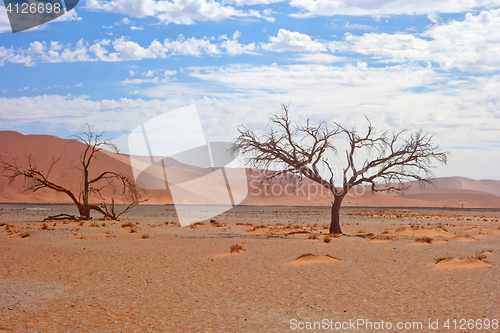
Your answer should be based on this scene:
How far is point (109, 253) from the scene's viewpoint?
16.0 metres

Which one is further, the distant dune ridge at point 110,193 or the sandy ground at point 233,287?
the distant dune ridge at point 110,193

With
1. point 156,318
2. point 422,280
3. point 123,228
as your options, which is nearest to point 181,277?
point 156,318

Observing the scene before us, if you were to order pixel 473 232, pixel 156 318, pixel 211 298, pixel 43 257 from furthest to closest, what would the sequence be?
pixel 473 232, pixel 43 257, pixel 211 298, pixel 156 318

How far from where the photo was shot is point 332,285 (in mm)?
10477

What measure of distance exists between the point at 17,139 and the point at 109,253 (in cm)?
9601

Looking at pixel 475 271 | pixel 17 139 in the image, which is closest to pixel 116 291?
pixel 475 271

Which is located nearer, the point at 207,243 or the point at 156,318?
the point at 156,318

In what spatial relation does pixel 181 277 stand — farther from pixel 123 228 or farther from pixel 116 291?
pixel 123 228

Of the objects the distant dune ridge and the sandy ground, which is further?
the distant dune ridge

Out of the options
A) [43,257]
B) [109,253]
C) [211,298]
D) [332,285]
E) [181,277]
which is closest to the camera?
[211,298]

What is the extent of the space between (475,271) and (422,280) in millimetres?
2014

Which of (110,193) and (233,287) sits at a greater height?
(233,287)

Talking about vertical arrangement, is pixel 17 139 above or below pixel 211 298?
above

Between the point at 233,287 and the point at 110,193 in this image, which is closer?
the point at 233,287
